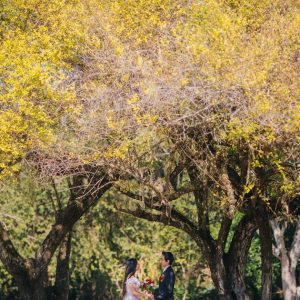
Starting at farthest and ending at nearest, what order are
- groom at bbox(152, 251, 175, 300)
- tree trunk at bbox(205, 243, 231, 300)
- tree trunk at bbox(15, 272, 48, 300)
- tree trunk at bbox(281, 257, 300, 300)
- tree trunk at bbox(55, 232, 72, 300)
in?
tree trunk at bbox(281, 257, 300, 300), tree trunk at bbox(55, 232, 72, 300), tree trunk at bbox(15, 272, 48, 300), tree trunk at bbox(205, 243, 231, 300), groom at bbox(152, 251, 175, 300)

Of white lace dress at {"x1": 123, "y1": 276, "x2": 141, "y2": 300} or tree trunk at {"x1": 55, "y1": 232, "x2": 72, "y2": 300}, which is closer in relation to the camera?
white lace dress at {"x1": 123, "y1": 276, "x2": 141, "y2": 300}

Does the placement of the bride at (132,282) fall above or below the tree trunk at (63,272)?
below

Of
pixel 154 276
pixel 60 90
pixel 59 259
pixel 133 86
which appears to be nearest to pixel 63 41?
pixel 60 90

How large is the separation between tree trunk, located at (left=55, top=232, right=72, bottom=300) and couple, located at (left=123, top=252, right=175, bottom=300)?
6967mm

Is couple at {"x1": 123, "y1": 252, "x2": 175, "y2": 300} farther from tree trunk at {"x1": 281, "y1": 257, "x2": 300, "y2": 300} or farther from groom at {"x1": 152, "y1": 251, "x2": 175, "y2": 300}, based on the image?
tree trunk at {"x1": 281, "y1": 257, "x2": 300, "y2": 300}

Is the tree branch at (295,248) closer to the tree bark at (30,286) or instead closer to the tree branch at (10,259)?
the tree bark at (30,286)

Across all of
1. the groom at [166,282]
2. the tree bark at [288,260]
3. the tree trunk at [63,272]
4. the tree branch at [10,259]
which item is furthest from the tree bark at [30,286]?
the tree bark at [288,260]

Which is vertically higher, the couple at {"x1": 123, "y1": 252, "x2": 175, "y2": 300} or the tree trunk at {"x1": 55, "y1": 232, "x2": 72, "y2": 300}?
the tree trunk at {"x1": 55, "y1": 232, "x2": 72, "y2": 300}

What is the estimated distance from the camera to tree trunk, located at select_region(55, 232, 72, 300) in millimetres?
22817

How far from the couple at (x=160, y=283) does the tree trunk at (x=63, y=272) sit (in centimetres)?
697

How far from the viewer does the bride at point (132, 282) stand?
51.7 ft

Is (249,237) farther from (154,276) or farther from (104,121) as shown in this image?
(154,276)

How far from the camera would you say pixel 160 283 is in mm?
15555

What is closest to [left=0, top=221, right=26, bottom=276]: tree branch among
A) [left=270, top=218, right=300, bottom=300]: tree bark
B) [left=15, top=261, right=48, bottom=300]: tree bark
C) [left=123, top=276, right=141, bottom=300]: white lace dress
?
[left=15, top=261, right=48, bottom=300]: tree bark
